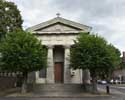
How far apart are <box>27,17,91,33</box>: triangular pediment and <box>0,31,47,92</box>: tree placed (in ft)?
25.8

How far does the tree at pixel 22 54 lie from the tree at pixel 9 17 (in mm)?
6606

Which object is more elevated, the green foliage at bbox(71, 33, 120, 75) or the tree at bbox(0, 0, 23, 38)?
the tree at bbox(0, 0, 23, 38)

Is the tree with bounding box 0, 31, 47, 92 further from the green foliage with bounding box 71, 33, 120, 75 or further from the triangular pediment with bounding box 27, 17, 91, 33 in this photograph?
the triangular pediment with bounding box 27, 17, 91, 33

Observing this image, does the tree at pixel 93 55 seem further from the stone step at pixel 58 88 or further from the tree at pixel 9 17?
the tree at pixel 9 17

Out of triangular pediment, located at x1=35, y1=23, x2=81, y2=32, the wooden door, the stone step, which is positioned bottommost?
the stone step

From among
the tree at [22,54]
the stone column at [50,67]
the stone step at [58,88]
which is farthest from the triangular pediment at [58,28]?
the tree at [22,54]

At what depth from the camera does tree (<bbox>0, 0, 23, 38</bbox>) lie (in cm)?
4544

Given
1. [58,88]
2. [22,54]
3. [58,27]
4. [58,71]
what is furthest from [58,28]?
[22,54]

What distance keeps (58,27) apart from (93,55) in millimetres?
9975

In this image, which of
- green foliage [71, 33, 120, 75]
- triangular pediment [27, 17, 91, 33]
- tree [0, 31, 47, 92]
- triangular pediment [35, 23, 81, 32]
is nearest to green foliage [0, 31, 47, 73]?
tree [0, 31, 47, 92]

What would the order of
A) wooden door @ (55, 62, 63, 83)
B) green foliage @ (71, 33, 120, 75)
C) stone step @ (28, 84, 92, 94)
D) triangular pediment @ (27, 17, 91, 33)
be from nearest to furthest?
1. green foliage @ (71, 33, 120, 75)
2. stone step @ (28, 84, 92, 94)
3. triangular pediment @ (27, 17, 91, 33)
4. wooden door @ (55, 62, 63, 83)

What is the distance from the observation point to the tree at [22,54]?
37.7m

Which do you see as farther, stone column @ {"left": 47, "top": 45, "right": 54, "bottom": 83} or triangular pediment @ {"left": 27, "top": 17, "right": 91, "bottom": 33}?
triangular pediment @ {"left": 27, "top": 17, "right": 91, "bottom": 33}

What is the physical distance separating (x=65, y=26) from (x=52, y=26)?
5.69 feet
